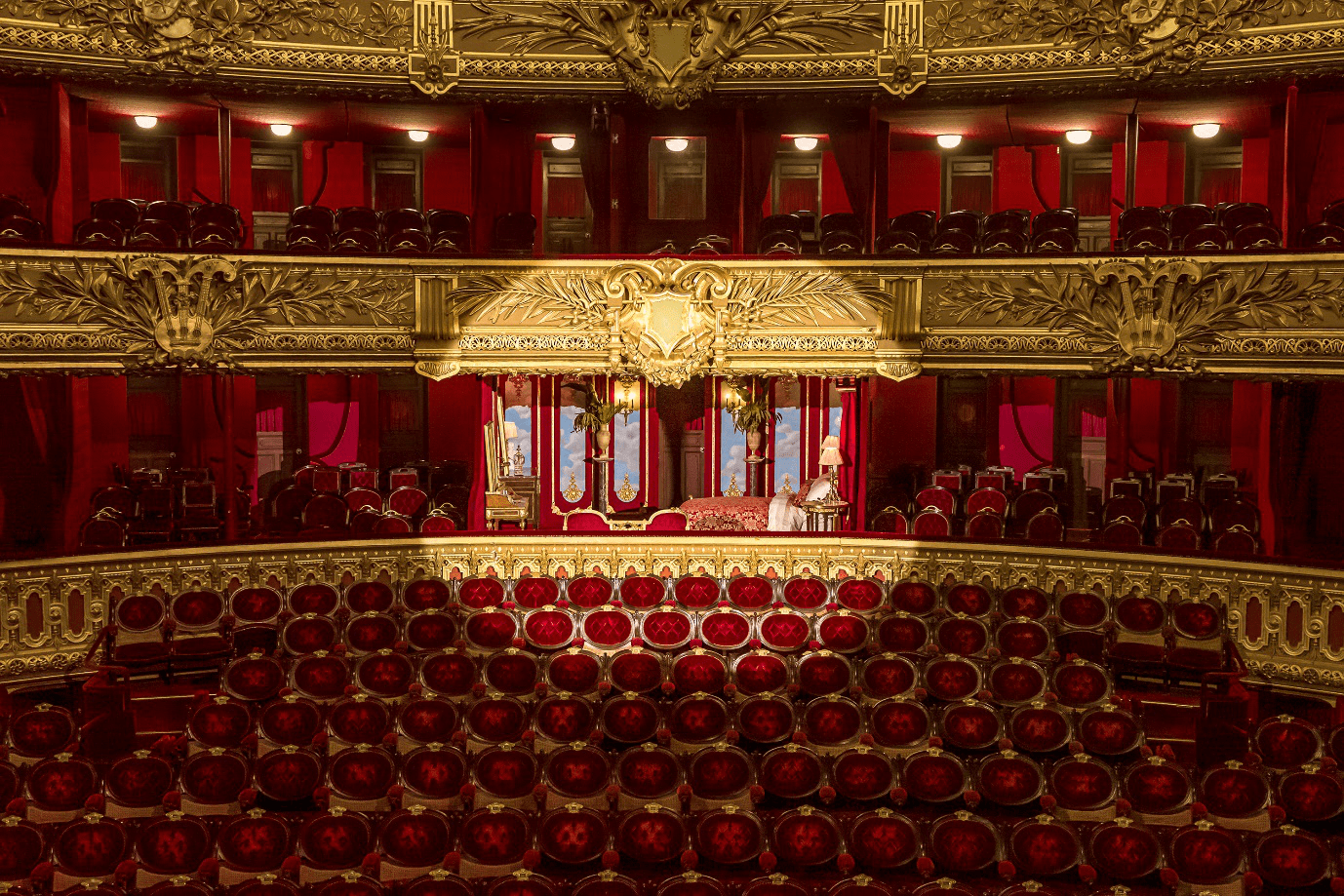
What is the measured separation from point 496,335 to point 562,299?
0.41 metres

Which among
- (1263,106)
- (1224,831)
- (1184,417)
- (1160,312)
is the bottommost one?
(1224,831)

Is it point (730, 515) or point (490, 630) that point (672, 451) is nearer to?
point (730, 515)

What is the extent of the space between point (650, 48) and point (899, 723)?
4.18 meters

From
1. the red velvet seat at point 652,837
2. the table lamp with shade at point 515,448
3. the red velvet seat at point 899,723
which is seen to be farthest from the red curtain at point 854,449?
the red velvet seat at point 652,837

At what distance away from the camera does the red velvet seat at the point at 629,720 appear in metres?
4.94

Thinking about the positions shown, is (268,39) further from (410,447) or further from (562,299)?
Answer: (410,447)

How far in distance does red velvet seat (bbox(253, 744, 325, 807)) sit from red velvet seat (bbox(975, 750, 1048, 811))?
2.42 metres

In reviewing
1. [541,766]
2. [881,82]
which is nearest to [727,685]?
[541,766]

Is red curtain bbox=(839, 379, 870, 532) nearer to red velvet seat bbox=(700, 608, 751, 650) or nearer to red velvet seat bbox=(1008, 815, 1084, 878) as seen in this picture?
red velvet seat bbox=(700, 608, 751, 650)

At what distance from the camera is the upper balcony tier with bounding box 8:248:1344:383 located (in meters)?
6.45

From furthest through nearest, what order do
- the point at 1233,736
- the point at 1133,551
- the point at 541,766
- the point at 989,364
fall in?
the point at 989,364, the point at 1133,551, the point at 1233,736, the point at 541,766

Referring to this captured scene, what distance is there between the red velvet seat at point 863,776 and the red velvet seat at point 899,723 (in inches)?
10.9

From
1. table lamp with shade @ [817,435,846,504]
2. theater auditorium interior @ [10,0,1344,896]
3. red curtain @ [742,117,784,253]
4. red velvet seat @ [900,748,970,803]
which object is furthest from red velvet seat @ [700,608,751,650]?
red curtain @ [742,117,784,253]

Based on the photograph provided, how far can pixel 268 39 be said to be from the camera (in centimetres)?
709
